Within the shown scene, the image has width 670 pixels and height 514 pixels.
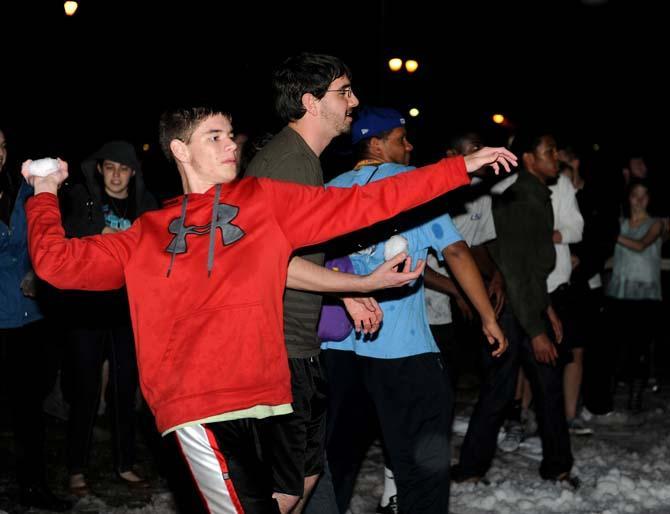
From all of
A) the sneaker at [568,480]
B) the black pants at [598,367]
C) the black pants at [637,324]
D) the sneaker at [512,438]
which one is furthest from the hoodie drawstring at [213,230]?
the black pants at [637,324]

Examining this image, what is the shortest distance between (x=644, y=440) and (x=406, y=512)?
152 inches

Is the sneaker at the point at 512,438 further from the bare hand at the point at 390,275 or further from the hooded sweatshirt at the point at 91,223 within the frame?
the bare hand at the point at 390,275

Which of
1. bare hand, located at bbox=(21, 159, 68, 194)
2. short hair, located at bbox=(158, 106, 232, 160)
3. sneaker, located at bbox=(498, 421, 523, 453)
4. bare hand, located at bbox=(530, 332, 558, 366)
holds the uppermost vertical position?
short hair, located at bbox=(158, 106, 232, 160)

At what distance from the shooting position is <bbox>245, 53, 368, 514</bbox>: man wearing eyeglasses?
377 cm

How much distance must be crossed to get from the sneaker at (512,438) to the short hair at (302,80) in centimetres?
407

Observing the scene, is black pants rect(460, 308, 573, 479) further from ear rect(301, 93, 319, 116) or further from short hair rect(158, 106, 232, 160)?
short hair rect(158, 106, 232, 160)

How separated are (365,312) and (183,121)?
1.12 meters

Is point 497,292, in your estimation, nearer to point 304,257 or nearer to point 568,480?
point 568,480

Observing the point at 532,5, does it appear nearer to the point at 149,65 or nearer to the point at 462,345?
the point at 149,65

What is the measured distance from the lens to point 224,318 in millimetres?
3279

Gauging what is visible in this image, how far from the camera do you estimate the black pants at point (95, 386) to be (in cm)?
643

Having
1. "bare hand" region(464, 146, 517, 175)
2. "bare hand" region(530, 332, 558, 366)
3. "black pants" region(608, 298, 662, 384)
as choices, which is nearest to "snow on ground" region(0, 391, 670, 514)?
"bare hand" region(530, 332, 558, 366)

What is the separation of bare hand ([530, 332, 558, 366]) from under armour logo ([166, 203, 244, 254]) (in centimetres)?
347

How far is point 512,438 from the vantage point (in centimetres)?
764
